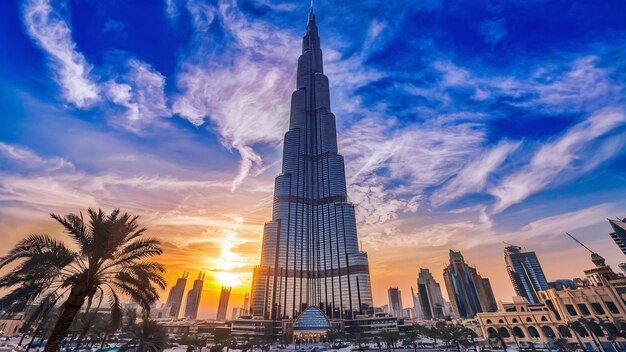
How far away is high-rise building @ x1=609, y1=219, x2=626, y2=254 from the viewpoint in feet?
370

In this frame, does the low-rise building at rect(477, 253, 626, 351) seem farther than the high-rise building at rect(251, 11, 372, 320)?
No

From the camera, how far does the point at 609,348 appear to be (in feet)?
210

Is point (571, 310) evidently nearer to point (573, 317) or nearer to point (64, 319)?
point (573, 317)

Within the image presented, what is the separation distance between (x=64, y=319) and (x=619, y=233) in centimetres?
18223

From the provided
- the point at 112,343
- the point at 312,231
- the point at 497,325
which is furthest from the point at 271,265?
the point at 497,325

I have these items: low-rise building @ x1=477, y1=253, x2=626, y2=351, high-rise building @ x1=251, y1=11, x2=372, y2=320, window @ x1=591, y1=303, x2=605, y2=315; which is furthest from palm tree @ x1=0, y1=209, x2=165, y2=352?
high-rise building @ x1=251, y1=11, x2=372, y2=320

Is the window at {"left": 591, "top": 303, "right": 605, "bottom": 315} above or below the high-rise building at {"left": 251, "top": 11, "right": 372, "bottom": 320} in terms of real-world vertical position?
below

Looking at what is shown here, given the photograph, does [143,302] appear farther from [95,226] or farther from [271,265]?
[271,265]

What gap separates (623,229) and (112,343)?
209 m

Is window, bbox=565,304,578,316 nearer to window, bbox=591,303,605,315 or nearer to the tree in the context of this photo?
window, bbox=591,303,605,315

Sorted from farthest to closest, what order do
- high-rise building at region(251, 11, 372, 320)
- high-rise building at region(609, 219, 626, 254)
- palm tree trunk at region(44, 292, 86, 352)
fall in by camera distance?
high-rise building at region(251, 11, 372, 320)
high-rise building at region(609, 219, 626, 254)
palm tree trunk at region(44, 292, 86, 352)

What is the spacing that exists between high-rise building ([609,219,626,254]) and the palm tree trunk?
6955 inches

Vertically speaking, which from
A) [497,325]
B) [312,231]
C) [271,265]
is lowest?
[497,325]

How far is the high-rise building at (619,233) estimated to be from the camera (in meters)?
113
